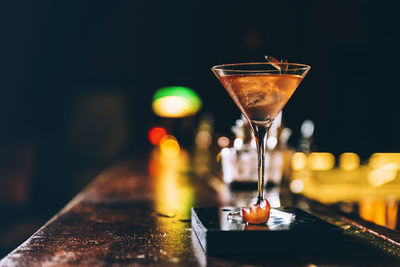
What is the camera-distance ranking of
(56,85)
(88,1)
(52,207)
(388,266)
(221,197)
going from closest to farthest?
(388,266) → (221,197) → (52,207) → (88,1) → (56,85)

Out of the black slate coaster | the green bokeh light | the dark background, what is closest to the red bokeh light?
the green bokeh light

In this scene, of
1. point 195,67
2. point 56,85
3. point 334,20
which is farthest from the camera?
point 56,85

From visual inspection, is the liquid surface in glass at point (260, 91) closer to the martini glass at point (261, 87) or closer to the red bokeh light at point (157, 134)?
the martini glass at point (261, 87)

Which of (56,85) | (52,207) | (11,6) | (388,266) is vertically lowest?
(52,207)

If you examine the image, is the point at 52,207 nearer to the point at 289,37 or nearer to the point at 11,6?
the point at 11,6

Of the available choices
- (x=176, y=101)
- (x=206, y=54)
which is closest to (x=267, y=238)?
(x=206, y=54)

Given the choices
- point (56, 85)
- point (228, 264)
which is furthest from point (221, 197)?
point (56, 85)

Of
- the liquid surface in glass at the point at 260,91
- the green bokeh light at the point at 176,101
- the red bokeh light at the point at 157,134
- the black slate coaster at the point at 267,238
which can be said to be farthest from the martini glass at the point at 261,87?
the green bokeh light at the point at 176,101
